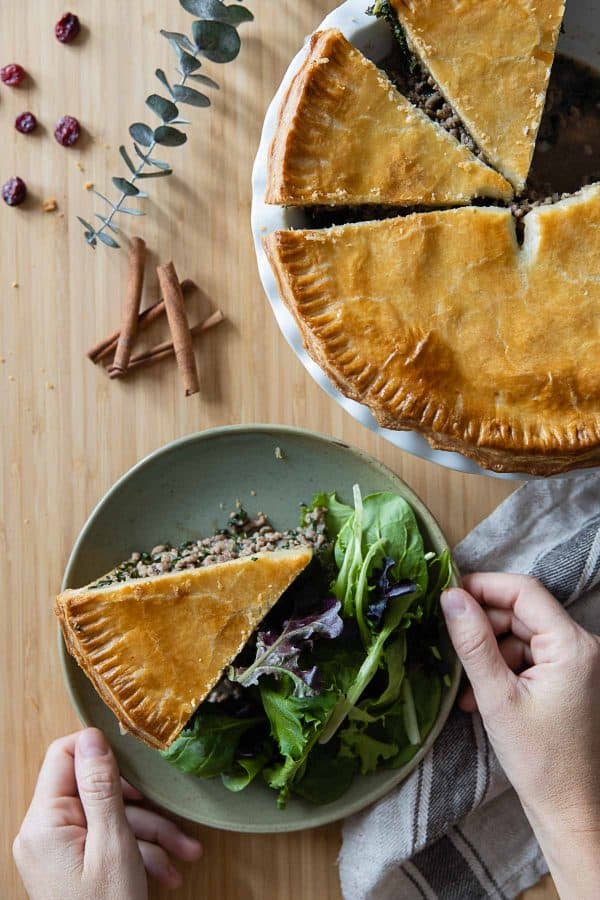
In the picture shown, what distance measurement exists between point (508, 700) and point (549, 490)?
49 cm

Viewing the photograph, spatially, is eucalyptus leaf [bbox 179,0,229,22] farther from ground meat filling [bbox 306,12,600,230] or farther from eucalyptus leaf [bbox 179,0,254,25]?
ground meat filling [bbox 306,12,600,230]

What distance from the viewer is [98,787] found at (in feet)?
6.10

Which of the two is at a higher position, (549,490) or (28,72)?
(28,72)

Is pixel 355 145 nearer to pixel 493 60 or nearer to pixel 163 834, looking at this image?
pixel 493 60

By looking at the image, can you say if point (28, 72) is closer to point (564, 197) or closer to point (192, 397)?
point (192, 397)

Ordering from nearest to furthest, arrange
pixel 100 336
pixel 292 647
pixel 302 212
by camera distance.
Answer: pixel 302 212 → pixel 292 647 → pixel 100 336

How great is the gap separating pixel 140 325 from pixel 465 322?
0.87 metres

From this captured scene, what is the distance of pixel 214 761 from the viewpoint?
1854mm

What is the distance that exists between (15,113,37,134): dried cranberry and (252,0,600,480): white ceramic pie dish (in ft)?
2.30

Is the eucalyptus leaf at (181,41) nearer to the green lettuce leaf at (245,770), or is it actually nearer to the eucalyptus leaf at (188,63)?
the eucalyptus leaf at (188,63)

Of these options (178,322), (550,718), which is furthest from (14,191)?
(550,718)

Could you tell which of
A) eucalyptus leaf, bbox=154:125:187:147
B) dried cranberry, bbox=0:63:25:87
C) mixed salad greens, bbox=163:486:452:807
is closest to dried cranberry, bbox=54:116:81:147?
dried cranberry, bbox=0:63:25:87

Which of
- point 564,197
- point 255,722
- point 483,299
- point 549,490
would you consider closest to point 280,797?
point 255,722

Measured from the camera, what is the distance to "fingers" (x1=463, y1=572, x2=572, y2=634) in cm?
184
